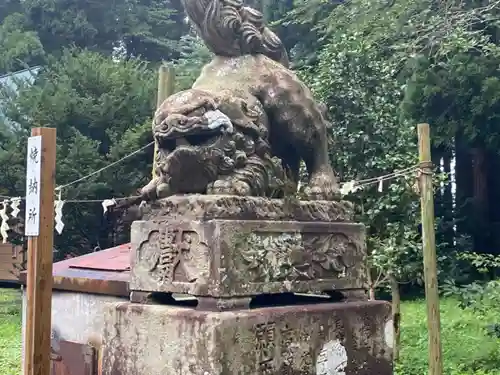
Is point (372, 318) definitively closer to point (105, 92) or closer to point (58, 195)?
point (58, 195)

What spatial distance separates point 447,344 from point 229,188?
6291 mm

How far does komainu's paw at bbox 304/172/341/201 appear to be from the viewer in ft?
12.2

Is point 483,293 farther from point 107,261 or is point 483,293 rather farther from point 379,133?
point 107,261

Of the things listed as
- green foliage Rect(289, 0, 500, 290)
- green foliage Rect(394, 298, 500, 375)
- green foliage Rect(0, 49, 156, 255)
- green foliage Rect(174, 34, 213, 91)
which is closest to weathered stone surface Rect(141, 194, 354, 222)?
green foliage Rect(289, 0, 500, 290)

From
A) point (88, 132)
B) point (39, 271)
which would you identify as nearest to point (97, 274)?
point (39, 271)

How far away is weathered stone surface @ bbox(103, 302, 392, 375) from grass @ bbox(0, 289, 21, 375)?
5.15 metres

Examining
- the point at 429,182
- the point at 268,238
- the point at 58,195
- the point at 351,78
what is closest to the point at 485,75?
the point at 351,78

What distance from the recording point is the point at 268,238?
10.8ft

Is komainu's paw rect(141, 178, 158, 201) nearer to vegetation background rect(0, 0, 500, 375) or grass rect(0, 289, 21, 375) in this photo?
vegetation background rect(0, 0, 500, 375)

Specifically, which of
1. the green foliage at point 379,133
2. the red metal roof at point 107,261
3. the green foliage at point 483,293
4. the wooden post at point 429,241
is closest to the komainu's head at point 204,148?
the red metal roof at point 107,261

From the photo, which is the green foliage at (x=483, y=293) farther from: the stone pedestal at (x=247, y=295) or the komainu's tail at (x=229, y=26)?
the komainu's tail at (x=229, y=26)

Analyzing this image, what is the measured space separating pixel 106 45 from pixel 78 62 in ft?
22.2

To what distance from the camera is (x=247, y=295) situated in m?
3.14

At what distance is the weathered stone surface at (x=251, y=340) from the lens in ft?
9.89
